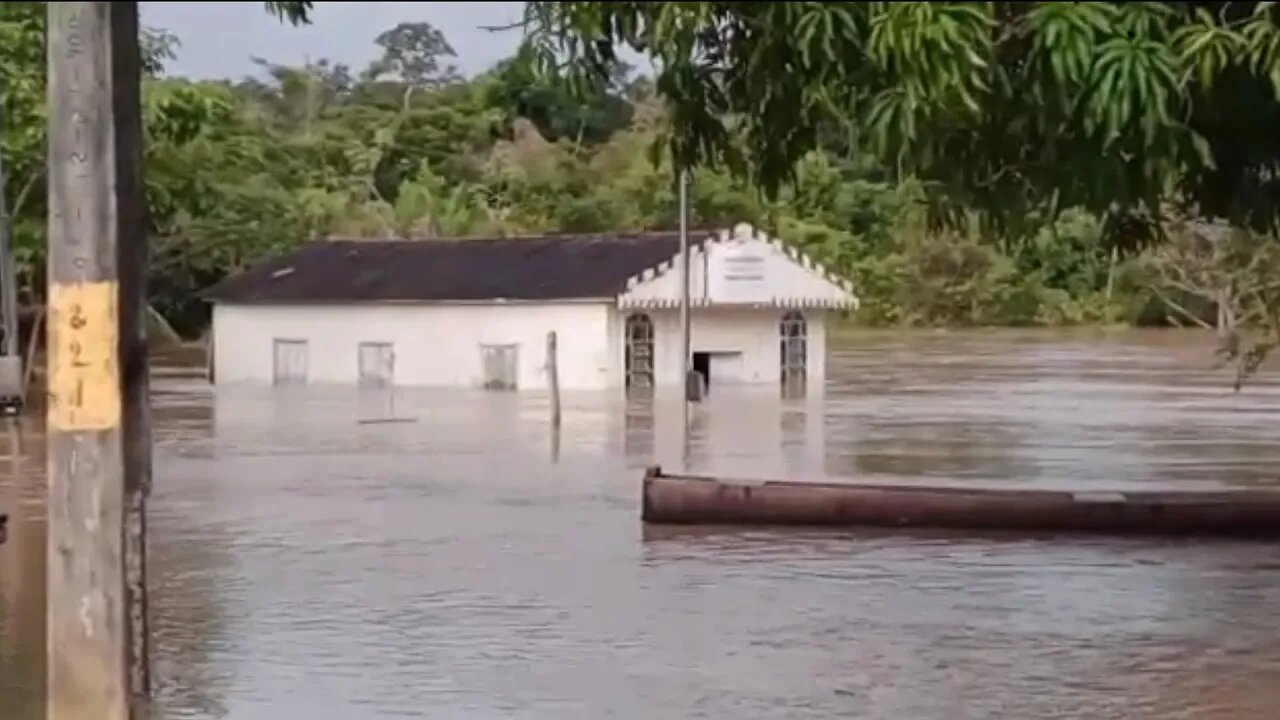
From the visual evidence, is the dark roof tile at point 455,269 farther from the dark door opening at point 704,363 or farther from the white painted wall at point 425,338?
the dark door opening at point 704,363

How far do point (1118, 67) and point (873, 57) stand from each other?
67 centimetres

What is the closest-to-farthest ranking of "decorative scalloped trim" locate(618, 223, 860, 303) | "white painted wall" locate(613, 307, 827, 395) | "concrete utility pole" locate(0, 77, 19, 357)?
"concrete utility pole" locate(0, 77, 19, 357) < "decorative scalloped trim" locate(618, 223, 860, 303) < "white painted wall" locate(613, 307, 827, 395)

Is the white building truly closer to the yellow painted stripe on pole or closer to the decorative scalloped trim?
the decorative scalloped trim

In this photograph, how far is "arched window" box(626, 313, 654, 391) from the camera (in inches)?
1857

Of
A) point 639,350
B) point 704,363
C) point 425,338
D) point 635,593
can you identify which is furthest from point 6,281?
point 704,363

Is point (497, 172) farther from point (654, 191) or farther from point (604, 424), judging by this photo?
point (604, 424)

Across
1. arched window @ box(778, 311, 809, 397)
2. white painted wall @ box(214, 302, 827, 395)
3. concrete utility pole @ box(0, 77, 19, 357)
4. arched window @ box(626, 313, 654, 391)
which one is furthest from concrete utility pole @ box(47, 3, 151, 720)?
arched window @ box(778, 311, 809, 397)

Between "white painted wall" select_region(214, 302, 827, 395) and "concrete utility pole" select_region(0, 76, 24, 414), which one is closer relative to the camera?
"concrete utility pole" select_region(0, 76, 24, 414)

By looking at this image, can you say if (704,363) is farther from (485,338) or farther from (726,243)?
(485,338)

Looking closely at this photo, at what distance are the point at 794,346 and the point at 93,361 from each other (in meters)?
42.7

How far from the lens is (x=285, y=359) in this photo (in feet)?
171

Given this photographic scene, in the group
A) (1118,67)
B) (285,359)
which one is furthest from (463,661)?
(285,359)

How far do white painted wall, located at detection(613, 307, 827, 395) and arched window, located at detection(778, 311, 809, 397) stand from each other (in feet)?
0.37

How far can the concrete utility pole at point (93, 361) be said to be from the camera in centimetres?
686
